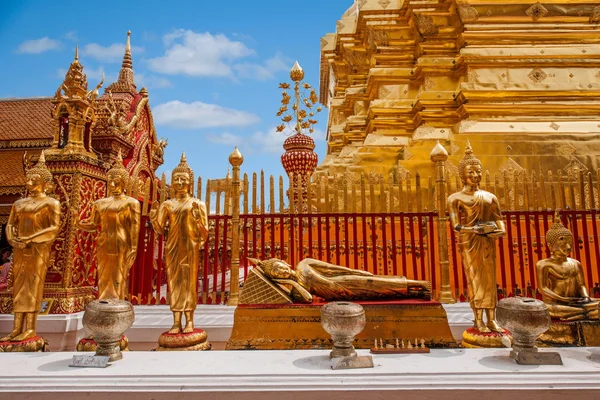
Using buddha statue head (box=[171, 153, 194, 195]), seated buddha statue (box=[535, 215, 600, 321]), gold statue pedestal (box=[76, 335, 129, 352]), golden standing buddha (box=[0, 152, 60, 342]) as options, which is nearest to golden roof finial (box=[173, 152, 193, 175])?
buddha statue head (box=[171, 153, 194, 195])

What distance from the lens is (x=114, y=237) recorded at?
12.0 feet

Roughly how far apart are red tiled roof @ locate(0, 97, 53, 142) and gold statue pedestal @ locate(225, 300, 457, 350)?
757 cm

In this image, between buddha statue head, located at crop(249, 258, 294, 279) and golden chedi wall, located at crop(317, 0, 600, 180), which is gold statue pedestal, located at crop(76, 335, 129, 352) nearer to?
buddha statue head, located at crop(249, 258, 294, 279)

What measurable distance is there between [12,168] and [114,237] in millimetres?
6713

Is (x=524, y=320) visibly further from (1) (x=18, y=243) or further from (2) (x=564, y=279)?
(1) (x=18, y=243)

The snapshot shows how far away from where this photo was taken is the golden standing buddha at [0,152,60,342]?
3.47 metres

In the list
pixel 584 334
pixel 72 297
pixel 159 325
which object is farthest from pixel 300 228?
pixel 584 334

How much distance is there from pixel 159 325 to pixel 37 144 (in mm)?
6544

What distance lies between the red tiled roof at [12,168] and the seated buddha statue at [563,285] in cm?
897

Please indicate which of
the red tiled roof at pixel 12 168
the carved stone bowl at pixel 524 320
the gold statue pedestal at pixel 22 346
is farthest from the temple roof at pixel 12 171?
the carved stone bowl at pixel 524 320

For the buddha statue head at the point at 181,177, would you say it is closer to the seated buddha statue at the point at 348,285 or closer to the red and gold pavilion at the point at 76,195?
the seated buddha statue at the point at 348,285

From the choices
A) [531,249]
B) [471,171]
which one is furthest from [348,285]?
[531,249]

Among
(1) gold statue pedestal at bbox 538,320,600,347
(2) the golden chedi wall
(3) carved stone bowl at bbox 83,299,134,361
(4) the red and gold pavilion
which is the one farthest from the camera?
(2) the golden chedi wall

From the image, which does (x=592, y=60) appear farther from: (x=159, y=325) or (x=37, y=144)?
(x=37, y=144)
